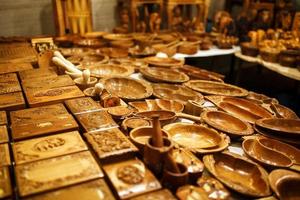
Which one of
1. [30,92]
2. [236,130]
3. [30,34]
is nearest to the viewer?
[236,130]

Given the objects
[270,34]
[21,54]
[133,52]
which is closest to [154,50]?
[133,52]

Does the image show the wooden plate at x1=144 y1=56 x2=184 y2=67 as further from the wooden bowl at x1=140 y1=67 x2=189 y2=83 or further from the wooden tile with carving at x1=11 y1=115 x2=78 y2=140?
the wooden tile with carving at x1=11 y1=115 x2=78 y2=140

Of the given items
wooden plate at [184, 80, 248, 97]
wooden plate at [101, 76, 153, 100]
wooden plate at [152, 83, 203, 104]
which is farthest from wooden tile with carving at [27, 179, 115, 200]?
wooden plate at [184, 80, 248, 97]

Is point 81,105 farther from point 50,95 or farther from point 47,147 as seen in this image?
point 47,147

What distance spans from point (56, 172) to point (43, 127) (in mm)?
480

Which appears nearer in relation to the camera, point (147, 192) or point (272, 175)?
point (147, 192)

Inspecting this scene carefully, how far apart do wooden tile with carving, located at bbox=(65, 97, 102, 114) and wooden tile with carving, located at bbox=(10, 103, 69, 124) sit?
0.21 feet

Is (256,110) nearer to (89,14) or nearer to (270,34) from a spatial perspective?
(270,34)

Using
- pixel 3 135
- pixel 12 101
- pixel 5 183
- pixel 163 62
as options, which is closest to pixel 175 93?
pixel 163 62

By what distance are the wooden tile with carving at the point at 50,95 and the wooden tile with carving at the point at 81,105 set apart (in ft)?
0.31

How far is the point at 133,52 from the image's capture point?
4180 mm

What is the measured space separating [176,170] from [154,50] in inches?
117

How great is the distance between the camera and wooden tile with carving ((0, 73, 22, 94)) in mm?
2434

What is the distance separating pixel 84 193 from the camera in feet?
4.53
